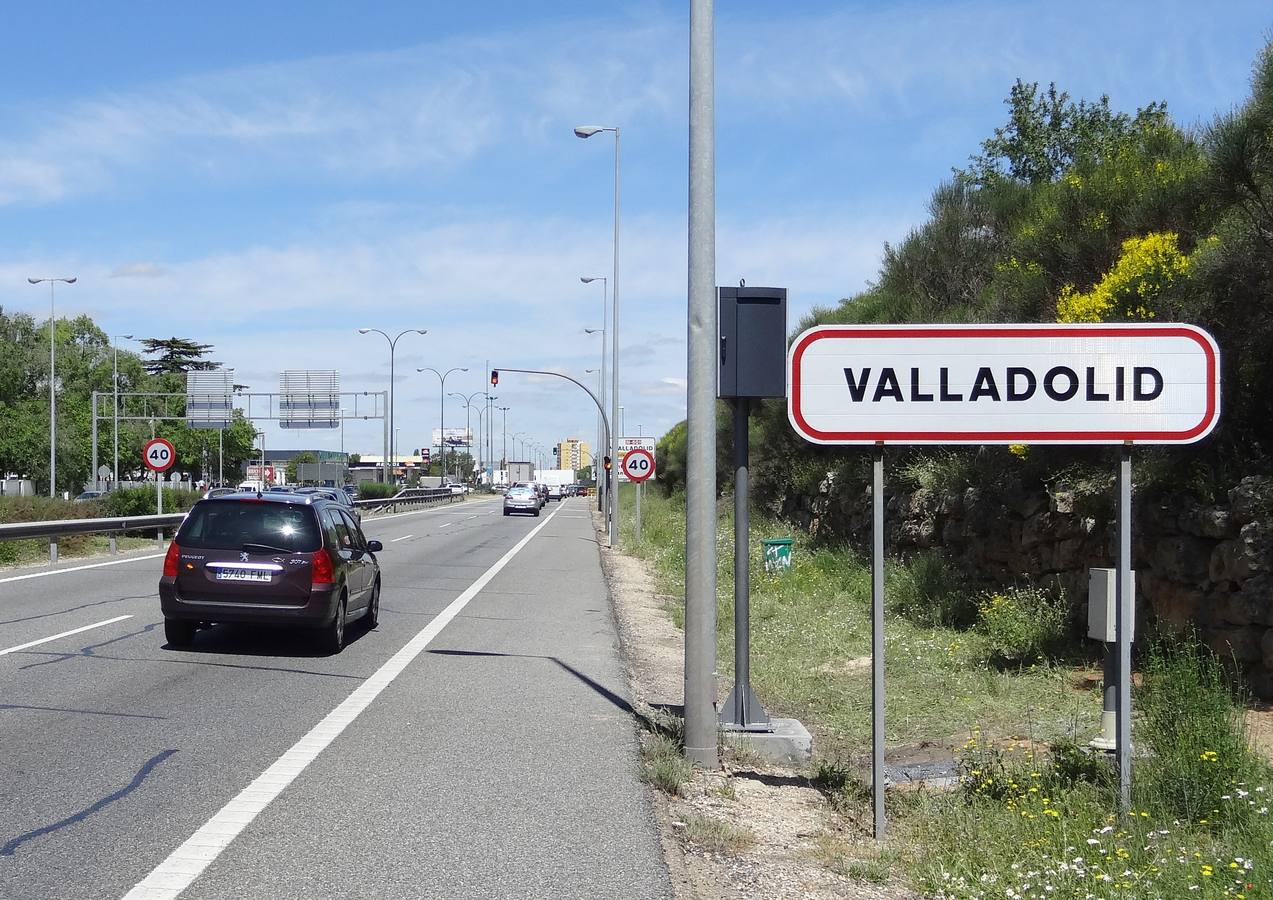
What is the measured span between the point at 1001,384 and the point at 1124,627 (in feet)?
4.50

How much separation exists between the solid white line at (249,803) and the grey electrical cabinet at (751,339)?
3468mm

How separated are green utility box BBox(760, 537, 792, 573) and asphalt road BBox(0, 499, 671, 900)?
6221 mm

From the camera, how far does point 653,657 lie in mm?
13500

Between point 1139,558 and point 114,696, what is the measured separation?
8593mm

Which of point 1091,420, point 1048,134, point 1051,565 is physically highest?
point 1048,134

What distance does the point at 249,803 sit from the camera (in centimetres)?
654

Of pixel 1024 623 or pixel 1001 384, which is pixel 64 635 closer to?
pixel 1024 623

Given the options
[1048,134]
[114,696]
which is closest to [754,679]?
[114,696]

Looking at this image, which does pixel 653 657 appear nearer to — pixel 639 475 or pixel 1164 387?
pixel 1164 387

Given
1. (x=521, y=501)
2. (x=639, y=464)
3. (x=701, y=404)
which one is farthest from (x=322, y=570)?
(x=521, y=501)

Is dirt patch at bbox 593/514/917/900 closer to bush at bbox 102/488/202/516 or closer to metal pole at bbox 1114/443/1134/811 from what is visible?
metal pole at bbox 1114/443/1134/811

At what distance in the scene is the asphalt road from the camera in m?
5.47

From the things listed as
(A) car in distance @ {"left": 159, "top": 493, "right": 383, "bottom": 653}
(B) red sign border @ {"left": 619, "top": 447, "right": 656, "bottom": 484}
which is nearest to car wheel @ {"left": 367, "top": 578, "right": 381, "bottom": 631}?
(A) car in distance @ {"left": 159, "top": 493, "right": 383, "bottom": 653}

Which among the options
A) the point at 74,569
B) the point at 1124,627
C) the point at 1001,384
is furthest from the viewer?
the point at 74,569
